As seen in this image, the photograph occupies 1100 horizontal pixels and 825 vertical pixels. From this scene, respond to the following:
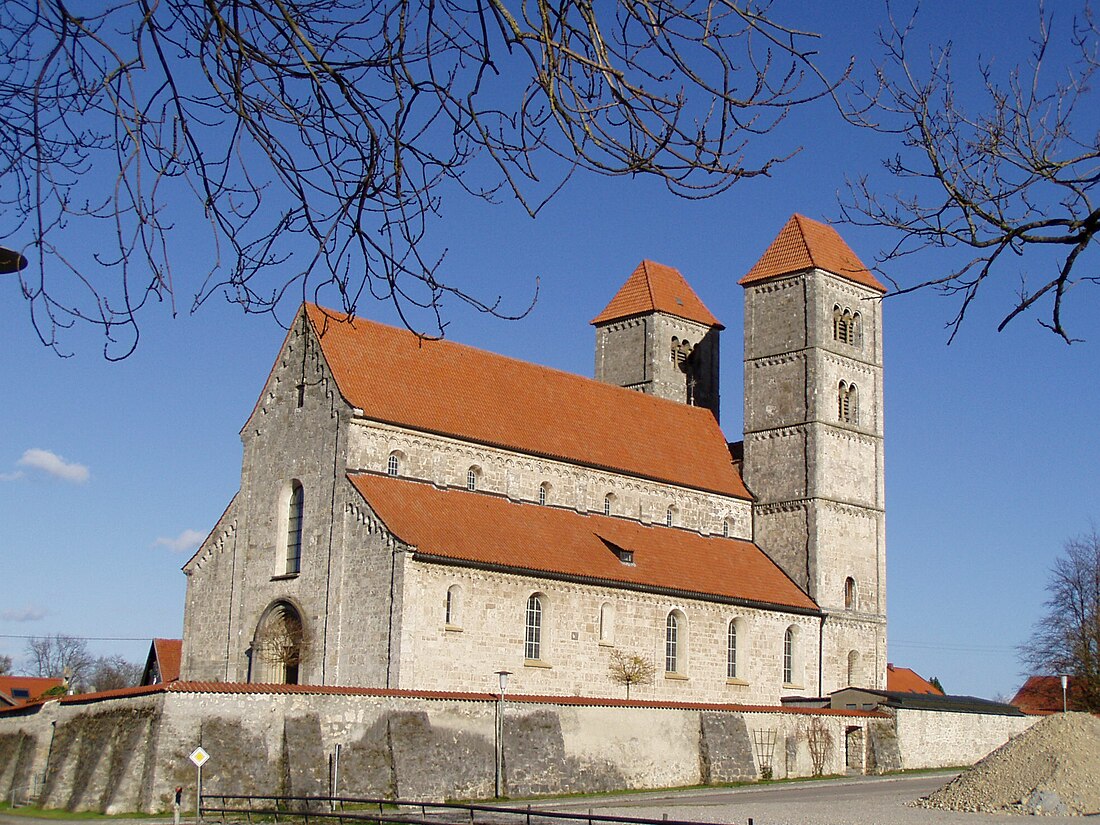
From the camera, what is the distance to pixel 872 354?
54.3 metres

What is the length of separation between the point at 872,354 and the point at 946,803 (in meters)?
25.7

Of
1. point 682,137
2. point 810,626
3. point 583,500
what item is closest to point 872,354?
point 810,626

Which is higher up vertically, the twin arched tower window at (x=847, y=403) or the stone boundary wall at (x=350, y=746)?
the twin arched tower window at (x=847, y=403)

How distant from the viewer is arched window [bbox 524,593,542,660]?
39.7 metres

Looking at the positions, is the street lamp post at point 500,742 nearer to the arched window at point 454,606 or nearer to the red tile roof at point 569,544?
the arched window at point 454,606

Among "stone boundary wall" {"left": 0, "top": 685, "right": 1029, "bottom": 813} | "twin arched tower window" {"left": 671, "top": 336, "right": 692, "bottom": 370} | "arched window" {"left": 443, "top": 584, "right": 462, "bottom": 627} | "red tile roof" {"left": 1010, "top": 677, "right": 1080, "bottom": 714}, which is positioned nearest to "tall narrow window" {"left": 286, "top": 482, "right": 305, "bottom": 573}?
"arched window" {"left": 443, "top": 584, "right": 462, "bottom": 627}

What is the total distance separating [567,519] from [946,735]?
14.9 m

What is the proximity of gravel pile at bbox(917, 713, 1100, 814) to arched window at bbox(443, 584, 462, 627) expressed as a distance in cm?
1286

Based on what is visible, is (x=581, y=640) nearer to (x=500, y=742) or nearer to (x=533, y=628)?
(x=533, y=628)

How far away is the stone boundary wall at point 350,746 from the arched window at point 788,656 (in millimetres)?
9205

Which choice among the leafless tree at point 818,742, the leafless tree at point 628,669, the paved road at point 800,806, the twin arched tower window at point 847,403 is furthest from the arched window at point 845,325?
the paved road at point 800,806

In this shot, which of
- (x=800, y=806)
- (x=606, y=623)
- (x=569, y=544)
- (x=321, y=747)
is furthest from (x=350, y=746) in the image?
(x=569, y=544)

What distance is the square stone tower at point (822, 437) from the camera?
50594 mm

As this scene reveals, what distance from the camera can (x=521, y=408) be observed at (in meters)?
46.5
